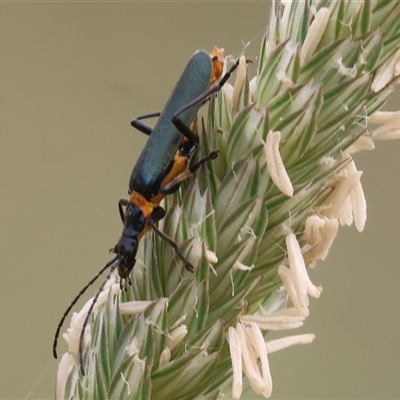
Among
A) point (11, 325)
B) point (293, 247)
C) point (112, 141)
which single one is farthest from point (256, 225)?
point (11, 325)

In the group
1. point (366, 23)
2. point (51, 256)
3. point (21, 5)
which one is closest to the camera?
→ point (366, 23)

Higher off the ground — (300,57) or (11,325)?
(300,57)

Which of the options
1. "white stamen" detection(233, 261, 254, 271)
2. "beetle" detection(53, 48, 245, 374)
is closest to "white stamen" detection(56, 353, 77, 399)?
"beetle" detection(53, 48, 245, 374)

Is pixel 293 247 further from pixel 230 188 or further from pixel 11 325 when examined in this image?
pixel 11 325

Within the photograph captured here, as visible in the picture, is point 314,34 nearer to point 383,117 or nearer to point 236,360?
point 383,117

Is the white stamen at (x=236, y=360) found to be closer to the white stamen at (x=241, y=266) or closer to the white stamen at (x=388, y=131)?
the white stamen at (x=241, y=266)

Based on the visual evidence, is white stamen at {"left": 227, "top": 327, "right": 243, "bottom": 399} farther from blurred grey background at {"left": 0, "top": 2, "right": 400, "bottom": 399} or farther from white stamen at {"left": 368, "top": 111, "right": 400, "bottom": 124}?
blurred grey background at {"left": 0, "top": 2, "right": 400, "bottom": 399}

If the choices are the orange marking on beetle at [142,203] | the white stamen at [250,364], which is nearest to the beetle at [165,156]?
the orange marking on beetle at [142,203]
